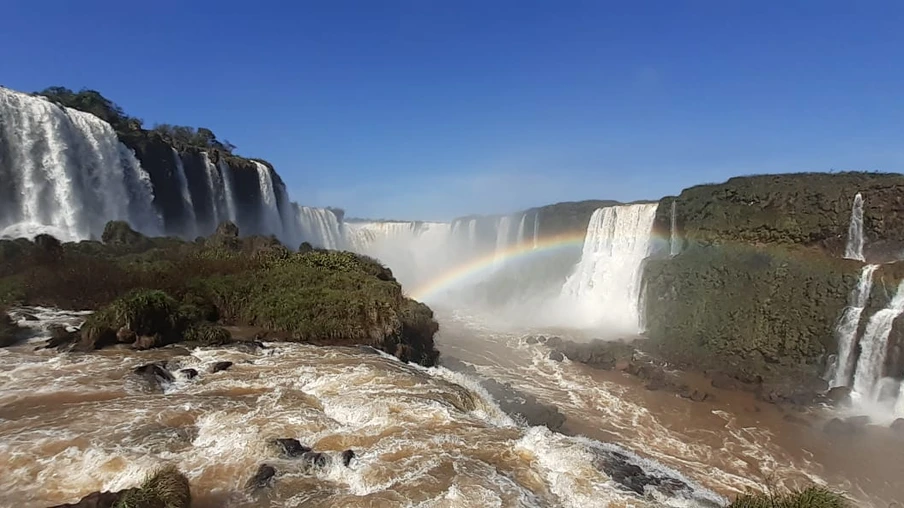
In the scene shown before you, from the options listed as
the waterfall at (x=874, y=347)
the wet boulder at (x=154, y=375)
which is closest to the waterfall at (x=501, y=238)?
the waterfall at (x=874, y=347)

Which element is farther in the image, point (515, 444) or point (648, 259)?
A: point (648, 259)

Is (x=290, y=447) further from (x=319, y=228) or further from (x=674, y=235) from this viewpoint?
(x=319, y=228)

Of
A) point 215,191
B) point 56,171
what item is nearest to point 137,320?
point 56,171

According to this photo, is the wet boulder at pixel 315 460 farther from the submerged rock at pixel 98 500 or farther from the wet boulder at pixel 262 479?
the submerged rock at pixel 98 500

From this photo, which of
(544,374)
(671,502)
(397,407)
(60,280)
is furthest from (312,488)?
(544,374)

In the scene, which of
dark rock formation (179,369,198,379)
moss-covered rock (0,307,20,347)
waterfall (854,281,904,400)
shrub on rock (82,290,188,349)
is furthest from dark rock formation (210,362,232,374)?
waterfall (854,281,904,400)

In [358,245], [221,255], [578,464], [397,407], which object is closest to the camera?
[578,464]

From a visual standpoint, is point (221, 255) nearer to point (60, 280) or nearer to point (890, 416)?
point (60, 280)
